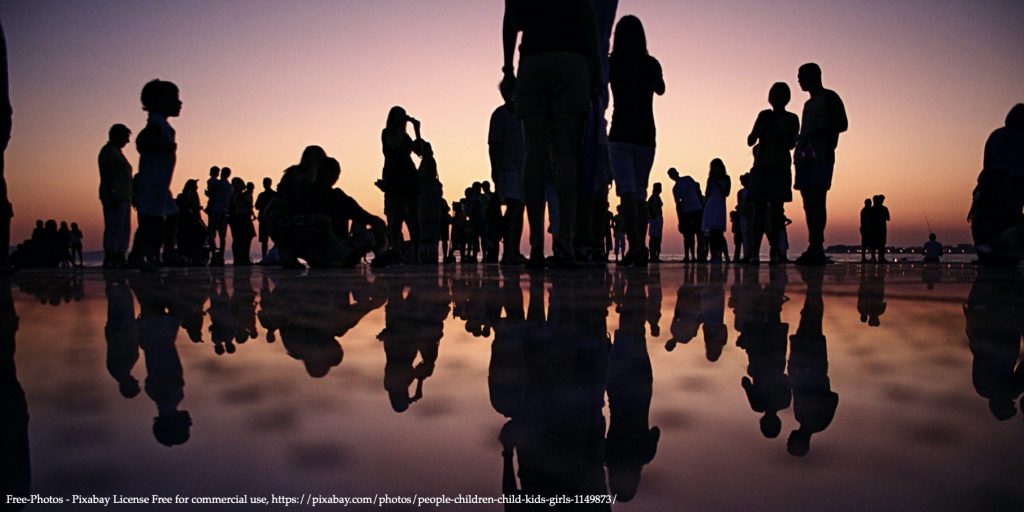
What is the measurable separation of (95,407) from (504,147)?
6.35 m

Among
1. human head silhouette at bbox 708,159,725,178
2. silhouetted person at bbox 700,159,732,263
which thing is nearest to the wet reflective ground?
silhouetted person at bbox 700,159,732,263

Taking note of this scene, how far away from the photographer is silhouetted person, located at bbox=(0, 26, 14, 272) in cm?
372

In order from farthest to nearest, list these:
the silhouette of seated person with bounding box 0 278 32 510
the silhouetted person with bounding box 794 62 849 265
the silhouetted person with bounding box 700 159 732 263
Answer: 1. the silhouetted person with bounding box 700 159 732 263
2. the silhouetted person with bounding box 794 62 849 265
3. the silhouette of seated person with bounding box 0 278 32 510

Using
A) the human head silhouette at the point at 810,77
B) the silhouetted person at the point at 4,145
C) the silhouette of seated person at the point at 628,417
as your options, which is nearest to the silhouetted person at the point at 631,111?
the human head silhouette at the point at 810,77

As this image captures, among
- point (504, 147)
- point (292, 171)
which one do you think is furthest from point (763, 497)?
point (504, 147)

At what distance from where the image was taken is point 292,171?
18.7 ft

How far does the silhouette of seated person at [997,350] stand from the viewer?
611mm

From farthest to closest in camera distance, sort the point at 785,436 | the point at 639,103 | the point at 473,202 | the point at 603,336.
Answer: the point at 473,202 < the point at 639,103 < the point at 603,336 < the point at 785,436

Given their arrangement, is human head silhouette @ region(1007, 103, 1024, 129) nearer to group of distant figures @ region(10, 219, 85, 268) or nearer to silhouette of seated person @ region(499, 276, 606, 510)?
silhouette of seated person @ region(499, 276, 606, 510)

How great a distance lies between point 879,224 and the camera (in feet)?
45.6

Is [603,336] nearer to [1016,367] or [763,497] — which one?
[1016,367]

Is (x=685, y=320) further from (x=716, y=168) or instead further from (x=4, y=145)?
(x=716, y=168)

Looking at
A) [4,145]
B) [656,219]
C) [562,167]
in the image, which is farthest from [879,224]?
[4,145]

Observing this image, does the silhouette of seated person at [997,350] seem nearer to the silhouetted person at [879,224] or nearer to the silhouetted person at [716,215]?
the silhouetted person at [716,215]
